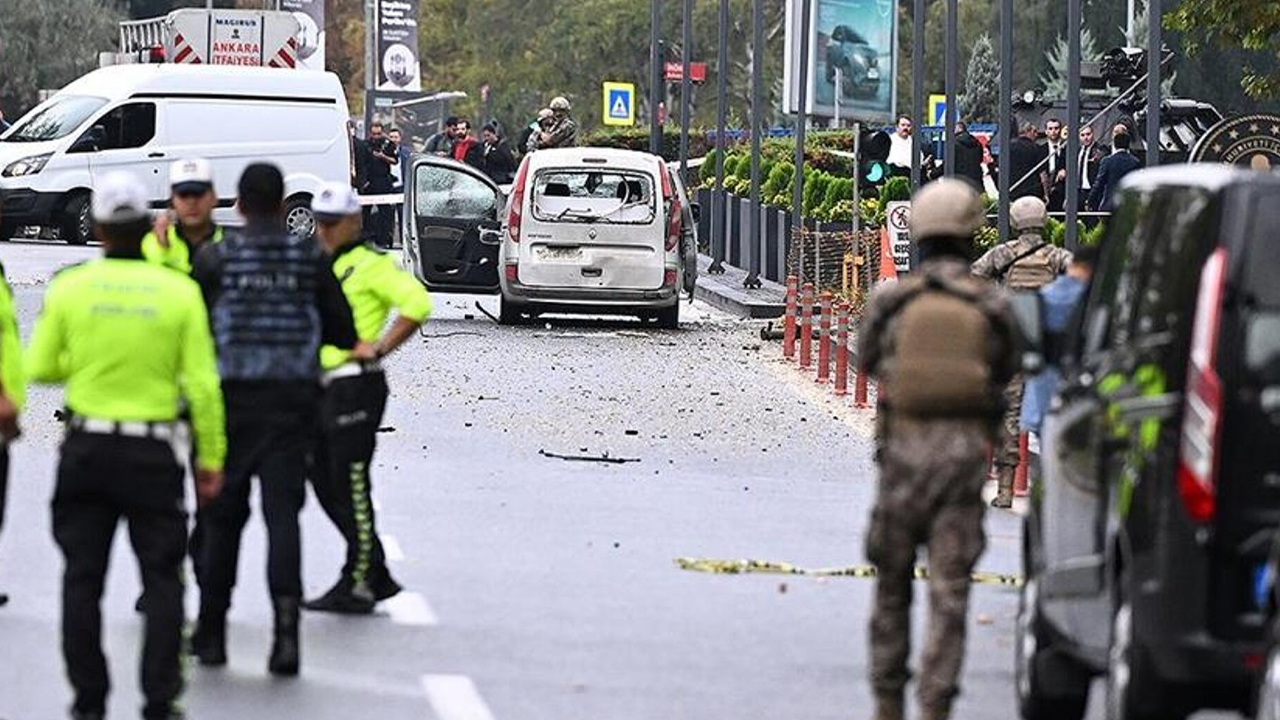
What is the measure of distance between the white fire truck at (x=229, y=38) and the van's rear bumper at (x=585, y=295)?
938 inches

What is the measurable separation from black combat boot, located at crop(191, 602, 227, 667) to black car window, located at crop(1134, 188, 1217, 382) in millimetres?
3437

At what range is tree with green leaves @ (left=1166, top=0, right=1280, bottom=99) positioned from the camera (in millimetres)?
23750

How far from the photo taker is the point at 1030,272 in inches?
695

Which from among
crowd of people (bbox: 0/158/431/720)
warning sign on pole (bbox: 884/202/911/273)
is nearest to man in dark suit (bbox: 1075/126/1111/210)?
warning sign on pole (bbox: 884/202/911/273)

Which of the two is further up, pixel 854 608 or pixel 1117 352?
pixel 1117 352

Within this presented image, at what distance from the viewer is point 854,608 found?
13.8 m

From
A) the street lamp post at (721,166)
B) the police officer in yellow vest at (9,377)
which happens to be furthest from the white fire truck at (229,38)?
the police officer in yellow vest at (9,377)

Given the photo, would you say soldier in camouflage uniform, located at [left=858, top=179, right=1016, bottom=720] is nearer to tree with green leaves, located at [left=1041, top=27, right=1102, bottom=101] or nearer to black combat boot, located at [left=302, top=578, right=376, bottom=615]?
black combat boot, located at [left=302, top=578, right=376, bottom=615]

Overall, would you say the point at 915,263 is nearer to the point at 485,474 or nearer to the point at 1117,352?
the point at 485,474

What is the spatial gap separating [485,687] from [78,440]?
2.02 metres

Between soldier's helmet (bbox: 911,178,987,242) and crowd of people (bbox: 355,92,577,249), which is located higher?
soldier's helmet (bbox: 911,178,987,242)

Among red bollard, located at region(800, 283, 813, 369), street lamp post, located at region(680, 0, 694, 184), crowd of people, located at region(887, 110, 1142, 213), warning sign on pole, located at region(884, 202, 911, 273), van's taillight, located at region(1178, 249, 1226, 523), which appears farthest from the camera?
street lamp post, located at region(680, 0, 694, 184)

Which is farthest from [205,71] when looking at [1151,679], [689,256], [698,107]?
[698,107]

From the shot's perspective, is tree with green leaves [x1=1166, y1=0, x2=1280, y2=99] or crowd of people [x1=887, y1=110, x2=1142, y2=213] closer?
tree with green leaves [x1=1166, y1=0, x2=1280, y2=99]
